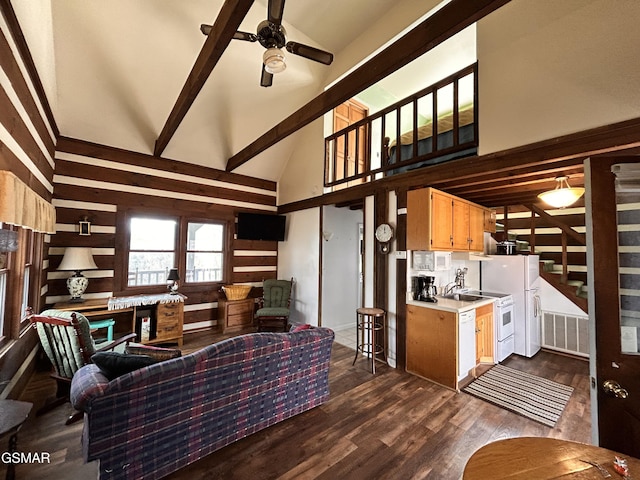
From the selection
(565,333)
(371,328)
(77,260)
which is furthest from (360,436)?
(77,260)

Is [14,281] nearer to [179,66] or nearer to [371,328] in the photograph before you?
[179,66]

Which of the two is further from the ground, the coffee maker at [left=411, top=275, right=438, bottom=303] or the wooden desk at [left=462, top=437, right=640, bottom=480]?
the coffee maker at [left=411, top=275, right=438, bottom=303]

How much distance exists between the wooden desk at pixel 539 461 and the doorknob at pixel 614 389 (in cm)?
32

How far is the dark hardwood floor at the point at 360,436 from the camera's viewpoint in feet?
6.21

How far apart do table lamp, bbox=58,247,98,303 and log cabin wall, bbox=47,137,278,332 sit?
0.27m

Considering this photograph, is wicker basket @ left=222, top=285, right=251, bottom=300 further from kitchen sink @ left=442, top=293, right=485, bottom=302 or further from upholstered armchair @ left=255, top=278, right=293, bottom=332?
kitchen sink @ left=442, top=293, right=485, bottom=302

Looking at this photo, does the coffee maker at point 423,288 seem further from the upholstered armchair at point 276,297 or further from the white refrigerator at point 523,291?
the upholstered armchair at point 276,297

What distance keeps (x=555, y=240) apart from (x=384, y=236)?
11.4 feet

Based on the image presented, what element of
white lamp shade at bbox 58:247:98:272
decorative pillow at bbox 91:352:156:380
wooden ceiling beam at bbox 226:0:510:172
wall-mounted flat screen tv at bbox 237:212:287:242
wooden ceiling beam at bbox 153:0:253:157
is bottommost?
decorative pillow at bbox 91:352:156:380

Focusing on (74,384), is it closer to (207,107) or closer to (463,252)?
(207,107)

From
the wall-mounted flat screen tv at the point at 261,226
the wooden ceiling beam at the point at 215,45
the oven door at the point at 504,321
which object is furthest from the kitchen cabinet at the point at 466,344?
the wall-mounted flat screen tv at the point at 261,226

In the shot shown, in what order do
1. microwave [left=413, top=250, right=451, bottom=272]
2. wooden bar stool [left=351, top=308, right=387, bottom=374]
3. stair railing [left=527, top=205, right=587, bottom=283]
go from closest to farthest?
microwave [left=413, top=250, right=451, bottom=272] → wooden bar stool [left=351, top=308, right=387, bottom=374] → stair railing [left=527, top=205, right=587, bottom=283]

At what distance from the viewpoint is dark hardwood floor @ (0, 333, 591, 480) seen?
1.89 m

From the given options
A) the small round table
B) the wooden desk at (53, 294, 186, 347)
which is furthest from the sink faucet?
the small round table
